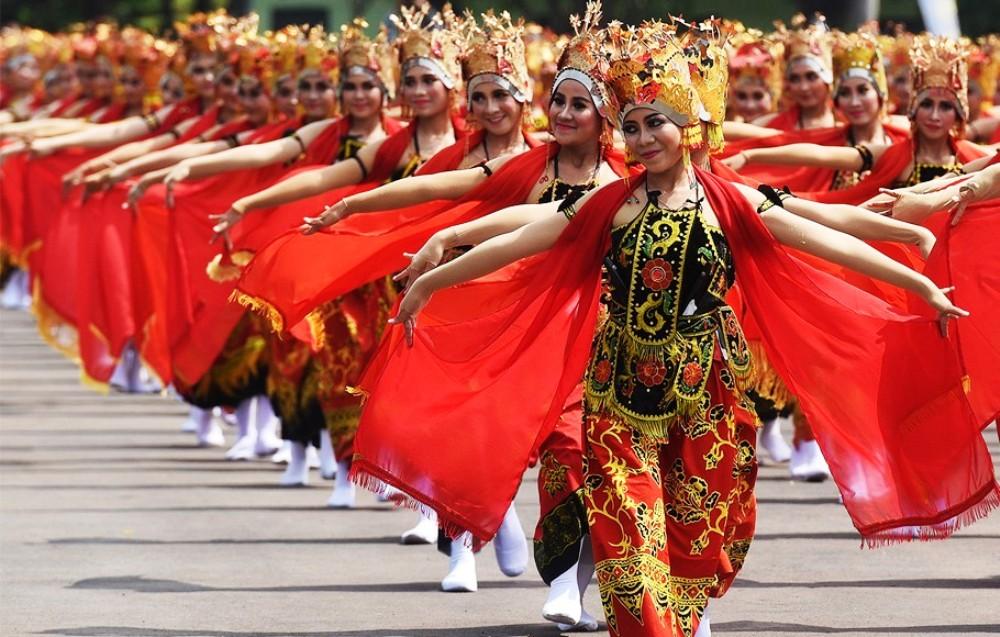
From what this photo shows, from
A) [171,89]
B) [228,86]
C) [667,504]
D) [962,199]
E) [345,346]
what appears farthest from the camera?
[171,89]

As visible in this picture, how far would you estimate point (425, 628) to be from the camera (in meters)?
9.05

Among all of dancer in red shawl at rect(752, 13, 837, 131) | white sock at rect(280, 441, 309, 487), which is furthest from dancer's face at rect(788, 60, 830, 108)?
white sock at rect(280, 441, 309, 487)

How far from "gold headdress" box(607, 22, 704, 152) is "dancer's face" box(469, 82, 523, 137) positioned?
224cm

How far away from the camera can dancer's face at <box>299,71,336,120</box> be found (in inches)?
511

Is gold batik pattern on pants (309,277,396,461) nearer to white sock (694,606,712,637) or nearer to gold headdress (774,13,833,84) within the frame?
gold headdress (774,13,833,84)

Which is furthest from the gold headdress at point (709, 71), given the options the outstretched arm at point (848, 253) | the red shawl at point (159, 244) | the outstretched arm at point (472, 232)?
the red shawl at point (159, 244)

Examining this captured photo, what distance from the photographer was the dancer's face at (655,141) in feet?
25.0

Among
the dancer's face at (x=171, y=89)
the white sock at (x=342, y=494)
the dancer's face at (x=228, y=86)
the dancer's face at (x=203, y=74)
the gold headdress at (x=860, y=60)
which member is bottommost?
the white sock at (x=342, y=494)

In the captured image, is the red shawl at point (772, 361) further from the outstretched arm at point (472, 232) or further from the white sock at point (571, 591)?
the white sock at point (571, 591)

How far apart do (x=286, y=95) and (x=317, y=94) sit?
3.30 ft

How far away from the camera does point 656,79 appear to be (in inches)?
300

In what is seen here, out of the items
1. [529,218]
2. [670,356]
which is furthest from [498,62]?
[670,356]

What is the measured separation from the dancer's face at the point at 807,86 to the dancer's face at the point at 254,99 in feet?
9.05

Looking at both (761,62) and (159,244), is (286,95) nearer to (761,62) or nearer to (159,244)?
(159,244)
